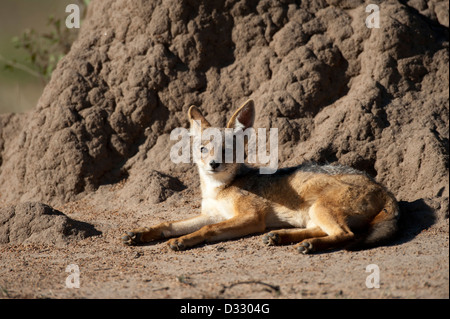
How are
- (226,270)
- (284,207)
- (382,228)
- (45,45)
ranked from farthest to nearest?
1. (45,45)
2. (284,207)
3. (382,228)
4. (226,270)

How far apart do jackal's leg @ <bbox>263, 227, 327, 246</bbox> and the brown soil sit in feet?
1.52

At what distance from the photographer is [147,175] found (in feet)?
25.3

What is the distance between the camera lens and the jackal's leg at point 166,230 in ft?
19.8

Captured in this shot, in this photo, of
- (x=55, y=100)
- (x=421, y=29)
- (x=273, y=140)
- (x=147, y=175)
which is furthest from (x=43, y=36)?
(x=421, y=29)

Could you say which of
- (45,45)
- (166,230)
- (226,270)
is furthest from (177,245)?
(45,45)

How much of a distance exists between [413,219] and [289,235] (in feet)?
4.65

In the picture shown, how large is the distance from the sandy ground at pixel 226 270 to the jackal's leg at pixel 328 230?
Result: 0.12 metres

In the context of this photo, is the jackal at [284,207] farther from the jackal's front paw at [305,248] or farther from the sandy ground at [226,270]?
the sandy ground at [226,270]

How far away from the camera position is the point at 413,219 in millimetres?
5969

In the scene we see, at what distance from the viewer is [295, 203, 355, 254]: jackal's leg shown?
533cm

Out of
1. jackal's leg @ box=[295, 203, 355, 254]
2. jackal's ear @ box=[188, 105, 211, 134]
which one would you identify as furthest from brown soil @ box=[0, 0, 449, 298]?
jackal's ear @ box=[188, 105, 211, 134]

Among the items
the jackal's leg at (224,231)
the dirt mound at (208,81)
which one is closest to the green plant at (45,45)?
the dirt mound at (208,81)

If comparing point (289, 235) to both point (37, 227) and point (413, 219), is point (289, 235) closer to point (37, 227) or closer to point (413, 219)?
point (413, 219)
